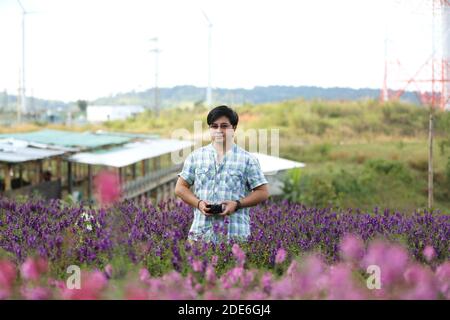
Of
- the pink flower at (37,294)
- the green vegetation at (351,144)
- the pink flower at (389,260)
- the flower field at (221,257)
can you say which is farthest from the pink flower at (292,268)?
the green vegetation at (351,144)

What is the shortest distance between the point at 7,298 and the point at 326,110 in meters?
33.9

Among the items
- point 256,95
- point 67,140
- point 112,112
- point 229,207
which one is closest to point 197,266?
point 229,207

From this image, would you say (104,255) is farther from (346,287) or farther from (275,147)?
(275,147)

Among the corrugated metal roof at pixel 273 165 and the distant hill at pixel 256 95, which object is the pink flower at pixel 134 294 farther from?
the distant hill at pixel 256 95

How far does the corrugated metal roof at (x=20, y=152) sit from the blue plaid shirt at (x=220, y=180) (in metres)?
8.71

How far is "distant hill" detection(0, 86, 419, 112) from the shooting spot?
1503 inches

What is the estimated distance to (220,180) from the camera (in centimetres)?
353

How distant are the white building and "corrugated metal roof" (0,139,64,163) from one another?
27556 millimetres

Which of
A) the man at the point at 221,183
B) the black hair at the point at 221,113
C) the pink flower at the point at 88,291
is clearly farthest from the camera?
the man at the point at 221,183

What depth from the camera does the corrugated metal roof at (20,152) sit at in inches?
470

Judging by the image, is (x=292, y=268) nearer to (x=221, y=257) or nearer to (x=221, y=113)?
(x=221, y=257)

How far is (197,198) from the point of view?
3469 millimetres
